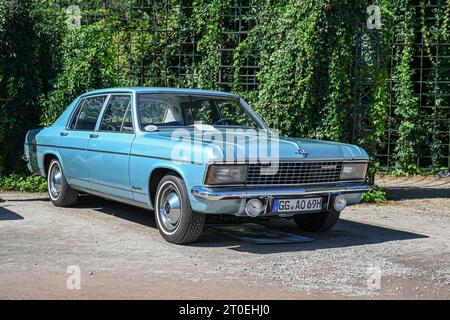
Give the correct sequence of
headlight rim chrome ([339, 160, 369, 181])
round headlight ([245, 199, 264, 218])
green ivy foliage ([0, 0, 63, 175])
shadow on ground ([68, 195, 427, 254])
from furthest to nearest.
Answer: green ivy foliage ([0, 0, 63, 175]) < headlight rim chrome ([339, 160, 369, 181]) < shadow on ground ([68, 195, 427, 254]) < round headlight ([245, 199, 264, 218])

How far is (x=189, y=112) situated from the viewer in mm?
7668

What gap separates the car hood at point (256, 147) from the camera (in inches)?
244

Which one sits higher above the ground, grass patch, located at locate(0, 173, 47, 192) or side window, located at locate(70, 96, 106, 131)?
side window, located at locate(70, 96, 106, 131)

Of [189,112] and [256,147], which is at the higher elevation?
[189,112]

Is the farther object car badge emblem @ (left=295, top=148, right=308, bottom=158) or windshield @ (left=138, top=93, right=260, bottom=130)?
windshield @ (left=138, top=93, right=260, bottom=130)

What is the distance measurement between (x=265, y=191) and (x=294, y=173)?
0.42m

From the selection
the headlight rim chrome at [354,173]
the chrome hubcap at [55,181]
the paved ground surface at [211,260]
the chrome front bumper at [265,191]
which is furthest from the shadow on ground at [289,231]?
the headlight rim chrome at [354,173]

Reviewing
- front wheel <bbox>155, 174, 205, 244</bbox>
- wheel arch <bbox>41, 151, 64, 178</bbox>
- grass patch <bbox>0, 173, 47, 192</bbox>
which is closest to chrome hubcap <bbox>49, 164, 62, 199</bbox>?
wheel arch <bbox>41, 151, 64, 178</bbox>

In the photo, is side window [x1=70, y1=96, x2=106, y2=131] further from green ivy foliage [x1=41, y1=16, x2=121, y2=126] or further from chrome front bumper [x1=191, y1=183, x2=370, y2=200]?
chrome front bumper [x1=191, y1=183, x2=370, y2=200]

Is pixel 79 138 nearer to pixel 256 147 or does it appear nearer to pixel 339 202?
pixel 256 147

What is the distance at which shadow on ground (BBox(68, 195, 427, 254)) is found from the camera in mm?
6762

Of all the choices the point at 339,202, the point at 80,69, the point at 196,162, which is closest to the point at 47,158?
the point at 80,69

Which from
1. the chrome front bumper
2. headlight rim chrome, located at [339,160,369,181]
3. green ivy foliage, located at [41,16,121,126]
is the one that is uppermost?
green ivy foliage, located at [41,16,121,126]
